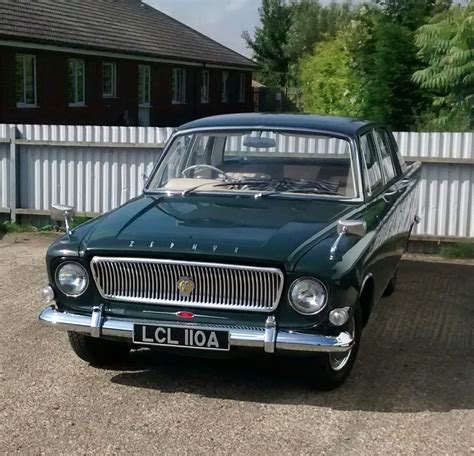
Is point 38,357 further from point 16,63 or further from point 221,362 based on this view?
point 16,63

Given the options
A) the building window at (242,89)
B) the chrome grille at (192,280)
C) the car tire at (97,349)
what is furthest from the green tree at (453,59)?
the building window at (242,89)

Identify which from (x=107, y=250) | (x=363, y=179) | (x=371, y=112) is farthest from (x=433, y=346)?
(x=371, y=112)

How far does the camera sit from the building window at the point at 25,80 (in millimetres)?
20875

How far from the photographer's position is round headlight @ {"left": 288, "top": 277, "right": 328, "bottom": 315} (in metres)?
4.94

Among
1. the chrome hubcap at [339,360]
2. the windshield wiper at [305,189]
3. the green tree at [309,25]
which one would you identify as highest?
the green tree at [309,25]

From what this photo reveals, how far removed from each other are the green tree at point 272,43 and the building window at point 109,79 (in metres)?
28.5

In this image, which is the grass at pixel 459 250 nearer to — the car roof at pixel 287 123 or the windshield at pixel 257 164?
the car roof at pixel 287 123

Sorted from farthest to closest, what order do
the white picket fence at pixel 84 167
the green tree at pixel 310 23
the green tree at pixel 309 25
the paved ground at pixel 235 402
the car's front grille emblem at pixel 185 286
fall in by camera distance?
the green tree at pixel 310 23, the green tree at pixel 309 25, the white picket fence at pixel 84 167, the car's front grille emblem at pixel 185 286, the paved ground at pixel 235 402

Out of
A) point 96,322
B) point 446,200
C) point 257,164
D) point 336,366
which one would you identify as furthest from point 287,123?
point 446,200

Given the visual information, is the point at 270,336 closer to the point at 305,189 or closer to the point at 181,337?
the point at 181,337

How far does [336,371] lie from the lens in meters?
5.34

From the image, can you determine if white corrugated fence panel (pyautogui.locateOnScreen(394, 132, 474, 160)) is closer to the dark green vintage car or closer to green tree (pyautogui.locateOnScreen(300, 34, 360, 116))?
the dark green vintage car

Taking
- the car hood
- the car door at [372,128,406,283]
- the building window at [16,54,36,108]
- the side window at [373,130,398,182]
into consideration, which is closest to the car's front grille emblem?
the car hood

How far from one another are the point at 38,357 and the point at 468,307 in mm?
3862
